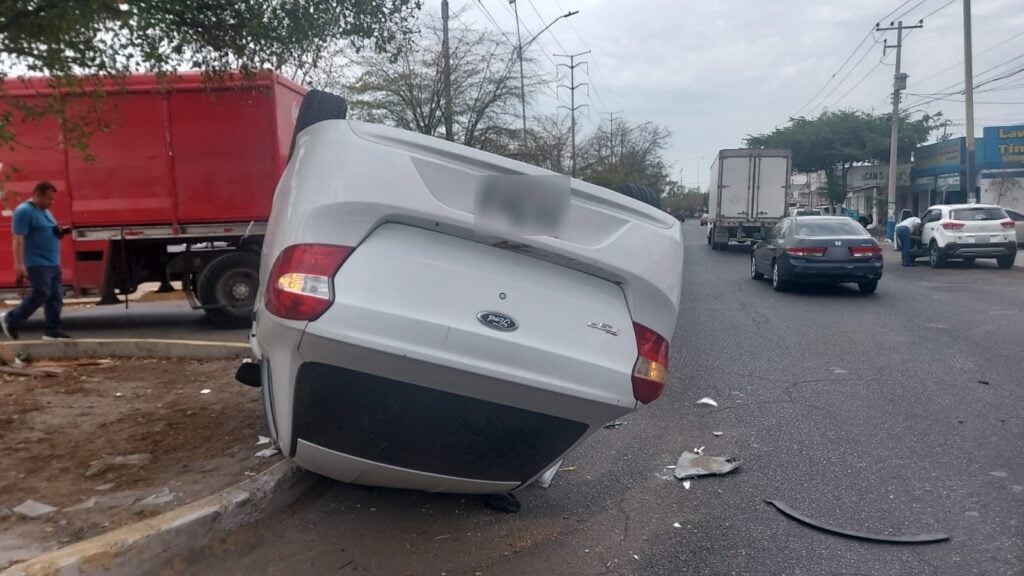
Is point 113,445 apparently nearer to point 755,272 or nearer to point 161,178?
point 161,178

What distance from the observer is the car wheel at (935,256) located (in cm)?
1969

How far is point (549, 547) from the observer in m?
3.97

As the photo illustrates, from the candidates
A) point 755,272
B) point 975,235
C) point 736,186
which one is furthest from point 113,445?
point 736,186

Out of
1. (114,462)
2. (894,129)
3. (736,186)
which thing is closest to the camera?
(114,462)

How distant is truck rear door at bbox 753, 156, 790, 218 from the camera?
90.9 ft

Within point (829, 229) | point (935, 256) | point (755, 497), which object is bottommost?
point (755, 497)

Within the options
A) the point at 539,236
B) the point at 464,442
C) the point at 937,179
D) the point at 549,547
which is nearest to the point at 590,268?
the point at 539,236

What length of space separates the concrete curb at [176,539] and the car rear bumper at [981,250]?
1901 centimetres

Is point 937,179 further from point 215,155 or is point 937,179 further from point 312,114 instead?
point 312,114

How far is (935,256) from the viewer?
784 inches

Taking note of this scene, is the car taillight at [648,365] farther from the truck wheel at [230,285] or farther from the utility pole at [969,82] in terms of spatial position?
the utility pole at [969,82]

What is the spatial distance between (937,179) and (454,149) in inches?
1812

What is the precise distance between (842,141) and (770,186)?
2775 cm

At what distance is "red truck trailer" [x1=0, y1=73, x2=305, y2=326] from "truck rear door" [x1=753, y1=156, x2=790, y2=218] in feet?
67.4
